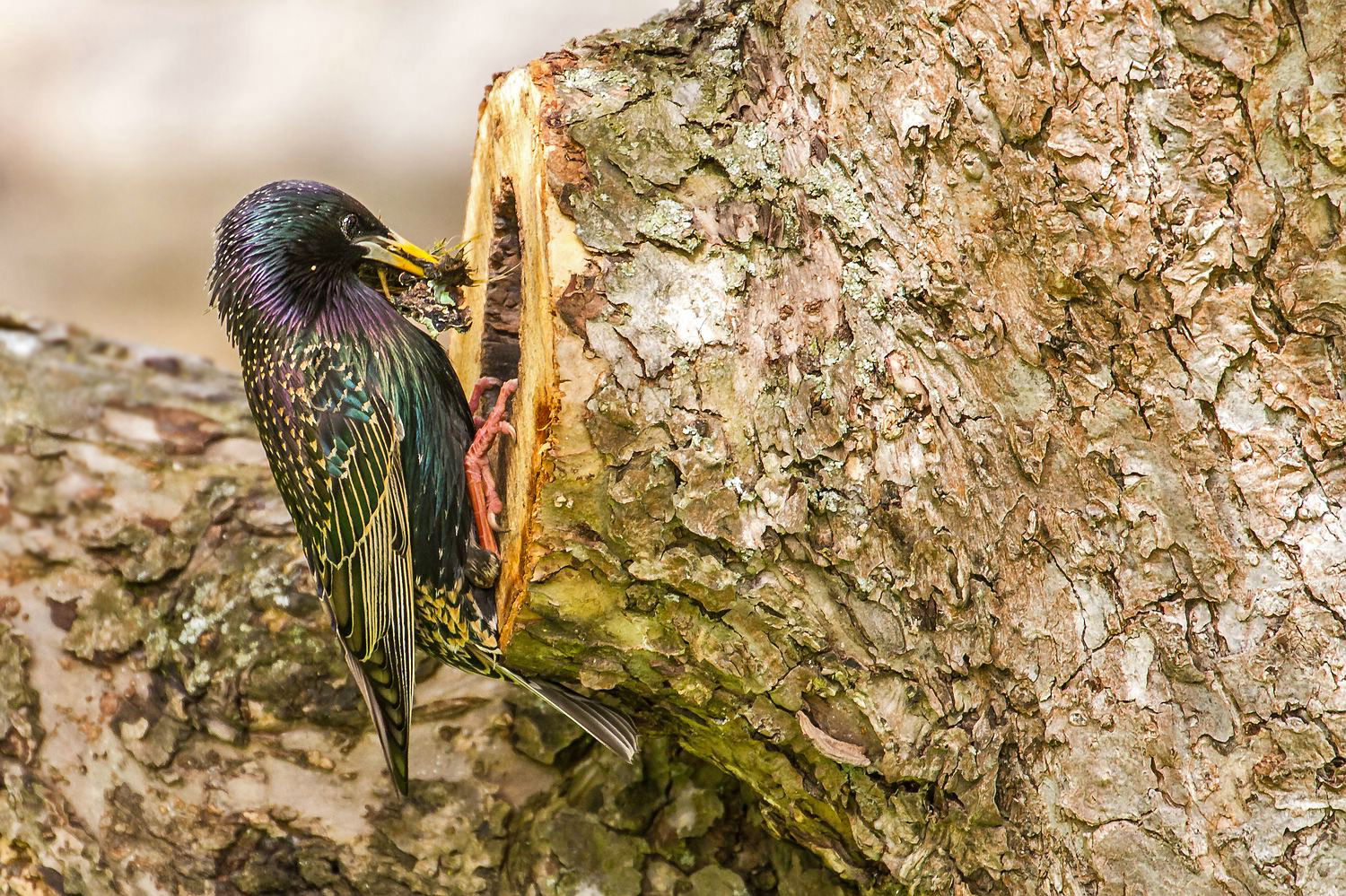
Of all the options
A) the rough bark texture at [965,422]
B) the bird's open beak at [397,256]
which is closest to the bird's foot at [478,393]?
the bird's open beak at [397,256]

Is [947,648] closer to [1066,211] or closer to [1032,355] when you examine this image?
[1032,355]

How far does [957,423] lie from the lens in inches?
80.5

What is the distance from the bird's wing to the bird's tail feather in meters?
0.32

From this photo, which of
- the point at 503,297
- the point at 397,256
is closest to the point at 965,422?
the point at 503,297

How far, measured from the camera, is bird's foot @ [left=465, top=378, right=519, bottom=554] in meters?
2.40

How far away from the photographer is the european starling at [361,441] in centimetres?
254

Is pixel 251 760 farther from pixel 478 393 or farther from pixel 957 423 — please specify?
pixel 957 423

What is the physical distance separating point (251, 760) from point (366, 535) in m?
0.66

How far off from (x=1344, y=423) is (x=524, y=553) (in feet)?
4.49

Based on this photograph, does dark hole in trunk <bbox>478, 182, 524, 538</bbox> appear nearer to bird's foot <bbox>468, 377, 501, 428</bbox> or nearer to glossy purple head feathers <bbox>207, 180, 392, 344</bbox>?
bird's foot <bbox>468, 377, 501, 428</bbox>

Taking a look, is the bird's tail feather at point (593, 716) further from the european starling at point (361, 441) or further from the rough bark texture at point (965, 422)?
the rough bark texture at point (965, 422)

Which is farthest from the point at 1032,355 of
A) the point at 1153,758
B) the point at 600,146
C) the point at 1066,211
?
the point at 600,146

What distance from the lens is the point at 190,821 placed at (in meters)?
2.72

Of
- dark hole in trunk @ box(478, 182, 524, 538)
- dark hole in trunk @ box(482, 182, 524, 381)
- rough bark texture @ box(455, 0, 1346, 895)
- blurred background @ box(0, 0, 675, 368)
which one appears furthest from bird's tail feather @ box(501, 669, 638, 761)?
blurred background @ box(0, 0, 675, 368)
